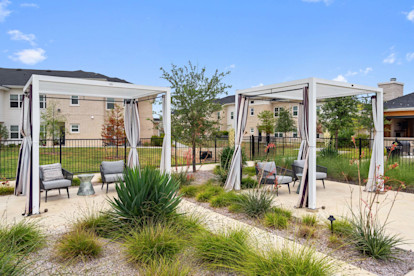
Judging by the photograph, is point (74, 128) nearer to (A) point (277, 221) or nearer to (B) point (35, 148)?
(B) point (35, 148)

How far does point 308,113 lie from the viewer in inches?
246

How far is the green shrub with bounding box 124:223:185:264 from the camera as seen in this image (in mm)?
3449

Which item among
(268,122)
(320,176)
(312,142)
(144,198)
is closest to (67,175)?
(144,198)

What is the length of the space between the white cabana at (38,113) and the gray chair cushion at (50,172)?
400 mm

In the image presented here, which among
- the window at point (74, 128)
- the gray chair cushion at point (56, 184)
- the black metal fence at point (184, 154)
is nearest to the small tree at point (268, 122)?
the black metal fence at point (184, 154)

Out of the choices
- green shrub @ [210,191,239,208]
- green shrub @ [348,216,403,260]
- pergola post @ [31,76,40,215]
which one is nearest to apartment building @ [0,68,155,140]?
pergola post @ [31,76,40,215]

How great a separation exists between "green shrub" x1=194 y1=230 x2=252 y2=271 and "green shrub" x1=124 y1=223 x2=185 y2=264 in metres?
0.29

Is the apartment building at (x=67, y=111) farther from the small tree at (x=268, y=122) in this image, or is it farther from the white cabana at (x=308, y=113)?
the white cabana at (x=308, y=113)

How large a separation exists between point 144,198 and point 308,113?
393 centimetres

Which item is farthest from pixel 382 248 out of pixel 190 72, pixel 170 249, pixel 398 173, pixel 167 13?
pixel 167 13

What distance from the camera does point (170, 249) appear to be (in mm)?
3564

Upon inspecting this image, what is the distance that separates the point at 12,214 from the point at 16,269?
12.5 ft

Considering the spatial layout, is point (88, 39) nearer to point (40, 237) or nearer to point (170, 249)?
point (40, 237)

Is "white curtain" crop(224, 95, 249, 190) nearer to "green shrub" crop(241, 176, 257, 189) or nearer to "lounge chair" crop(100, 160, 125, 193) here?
"green shrub" crop(241, 176, 257, 189)
